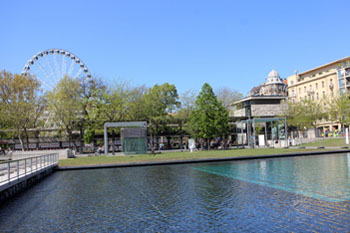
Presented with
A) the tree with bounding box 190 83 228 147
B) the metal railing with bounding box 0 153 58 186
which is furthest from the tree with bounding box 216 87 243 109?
the metal railing with bounding box 0 153 58 186

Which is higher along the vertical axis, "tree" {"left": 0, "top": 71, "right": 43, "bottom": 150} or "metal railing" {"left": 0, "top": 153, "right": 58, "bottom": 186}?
"tree" {"left": 0, "top": 71, "right": 43, "bottom": 150}

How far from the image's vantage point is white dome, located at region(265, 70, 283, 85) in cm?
14960

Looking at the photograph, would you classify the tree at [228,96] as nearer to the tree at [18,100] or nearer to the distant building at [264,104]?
the distant building at [264,104]

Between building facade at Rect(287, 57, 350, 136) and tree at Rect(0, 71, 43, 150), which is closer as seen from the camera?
tree at Rect(0, 71, 43, 150)

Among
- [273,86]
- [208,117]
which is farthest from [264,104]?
[273,86]

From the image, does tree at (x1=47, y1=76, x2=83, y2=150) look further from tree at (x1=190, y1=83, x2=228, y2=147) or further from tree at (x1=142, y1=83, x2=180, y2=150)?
tree at (x1=190, y1=83, x2=228, y2=147)

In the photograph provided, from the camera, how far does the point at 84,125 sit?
51219 millimetres

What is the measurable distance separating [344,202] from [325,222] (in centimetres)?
240

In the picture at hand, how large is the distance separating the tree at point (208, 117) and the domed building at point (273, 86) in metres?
98.0

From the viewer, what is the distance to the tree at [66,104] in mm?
49031

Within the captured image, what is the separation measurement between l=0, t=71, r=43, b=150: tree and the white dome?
11509cm

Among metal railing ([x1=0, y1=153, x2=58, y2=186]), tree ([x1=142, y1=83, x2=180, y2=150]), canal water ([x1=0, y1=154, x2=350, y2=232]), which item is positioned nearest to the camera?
canal water ([x1=0, y1=154, x2=350, y2=232])

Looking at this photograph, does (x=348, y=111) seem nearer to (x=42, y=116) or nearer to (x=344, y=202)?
(x=42, y=116)

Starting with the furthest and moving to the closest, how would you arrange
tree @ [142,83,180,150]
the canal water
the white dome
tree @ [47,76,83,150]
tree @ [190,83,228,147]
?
the white dome → tree @ [142,83,180,150] → tree @ [47,76,83,150] → tree @ [190,83,228,147] → the canal water
